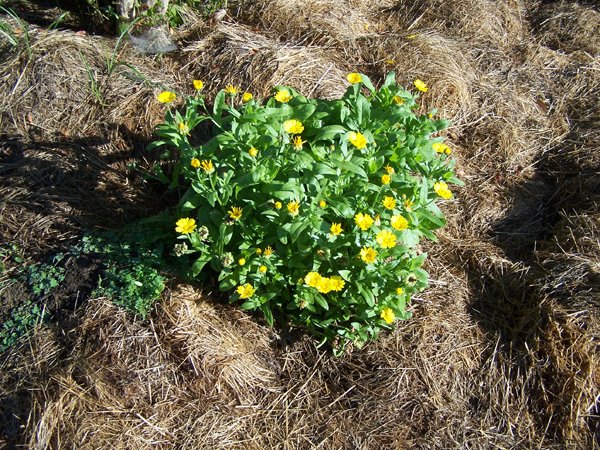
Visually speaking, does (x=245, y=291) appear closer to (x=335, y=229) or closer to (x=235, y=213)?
(x=235, y=213)

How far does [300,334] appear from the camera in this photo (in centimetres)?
291

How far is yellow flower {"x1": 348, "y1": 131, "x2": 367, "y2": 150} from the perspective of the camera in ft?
8.81

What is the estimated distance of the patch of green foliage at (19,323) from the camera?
8.64ft

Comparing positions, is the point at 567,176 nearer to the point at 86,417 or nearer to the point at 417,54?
the point at 417,54

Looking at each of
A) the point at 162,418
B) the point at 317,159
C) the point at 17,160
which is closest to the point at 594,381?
the point at 317,159

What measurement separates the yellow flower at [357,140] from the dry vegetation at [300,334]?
964 mm

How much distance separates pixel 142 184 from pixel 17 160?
2.33 feet

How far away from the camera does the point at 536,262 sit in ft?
10.7

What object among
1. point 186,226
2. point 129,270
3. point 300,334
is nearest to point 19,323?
point 129,270

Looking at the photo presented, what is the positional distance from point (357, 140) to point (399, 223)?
18.0 inches

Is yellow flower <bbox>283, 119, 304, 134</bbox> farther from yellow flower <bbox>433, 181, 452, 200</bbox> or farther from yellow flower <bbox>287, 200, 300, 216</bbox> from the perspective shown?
yellow flower <bbox>433, 181, 452, 200</bbox>

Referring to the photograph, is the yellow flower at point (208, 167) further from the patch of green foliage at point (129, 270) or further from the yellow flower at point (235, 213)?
the patch of green foliage at point (129, 270)

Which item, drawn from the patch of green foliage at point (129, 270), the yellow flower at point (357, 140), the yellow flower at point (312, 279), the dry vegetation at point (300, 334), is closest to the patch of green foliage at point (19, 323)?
the dry vegetation at point (300, 334)

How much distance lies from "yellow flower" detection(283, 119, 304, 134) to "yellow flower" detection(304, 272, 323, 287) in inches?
28.2
